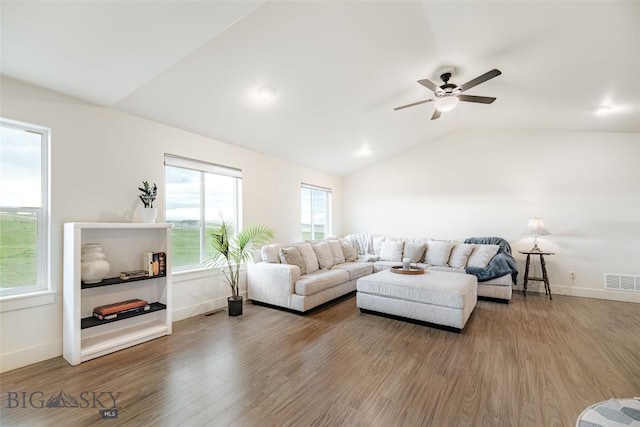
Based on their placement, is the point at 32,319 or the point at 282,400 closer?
the point at 282,400

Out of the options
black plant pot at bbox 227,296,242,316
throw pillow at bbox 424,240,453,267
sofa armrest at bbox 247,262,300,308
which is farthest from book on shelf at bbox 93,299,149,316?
throw pillow at bbox 424,240,453,267

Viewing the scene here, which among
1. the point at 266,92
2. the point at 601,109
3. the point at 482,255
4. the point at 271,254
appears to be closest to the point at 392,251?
the point at 482,255

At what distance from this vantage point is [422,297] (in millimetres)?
3420

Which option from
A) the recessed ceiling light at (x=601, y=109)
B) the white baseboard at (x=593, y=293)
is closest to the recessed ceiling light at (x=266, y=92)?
the recessed ceiling light at (x=601, y=109)

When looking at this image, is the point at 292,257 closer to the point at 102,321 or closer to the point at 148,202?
the point at 148,202

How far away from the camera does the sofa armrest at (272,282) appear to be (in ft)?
12.9

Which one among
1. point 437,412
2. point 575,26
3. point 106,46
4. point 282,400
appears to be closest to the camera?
point 437,412

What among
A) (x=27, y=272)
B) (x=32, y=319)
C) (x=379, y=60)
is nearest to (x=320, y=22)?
(x=379, y=60)

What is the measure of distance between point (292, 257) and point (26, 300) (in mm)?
2793

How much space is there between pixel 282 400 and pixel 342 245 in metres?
3.73

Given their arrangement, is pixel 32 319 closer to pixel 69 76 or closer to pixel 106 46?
pixel 69 76

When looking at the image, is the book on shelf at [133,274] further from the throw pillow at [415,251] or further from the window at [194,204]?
the throw pillow at [415,251]

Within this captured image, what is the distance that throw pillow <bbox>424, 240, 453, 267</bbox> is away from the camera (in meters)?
5.16

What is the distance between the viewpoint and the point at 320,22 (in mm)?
2555
